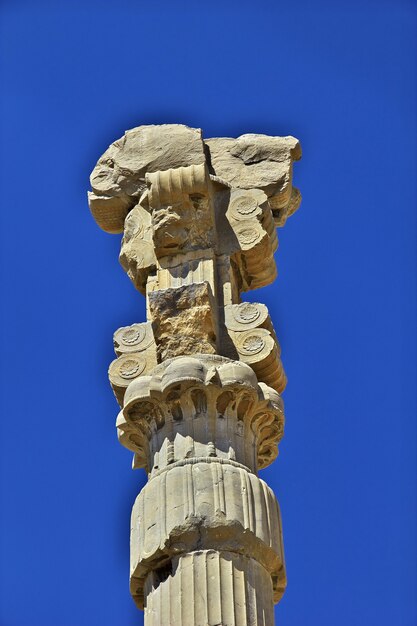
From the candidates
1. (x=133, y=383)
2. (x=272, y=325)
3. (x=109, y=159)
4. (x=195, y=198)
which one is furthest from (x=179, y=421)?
(x=109, y=159)

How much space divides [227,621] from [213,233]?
4785 millimetres

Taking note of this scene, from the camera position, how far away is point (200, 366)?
14664mm

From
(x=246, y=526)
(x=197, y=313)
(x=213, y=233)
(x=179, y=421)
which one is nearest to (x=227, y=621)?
(x=246, y=526)

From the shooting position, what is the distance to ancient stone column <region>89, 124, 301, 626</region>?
13625mm

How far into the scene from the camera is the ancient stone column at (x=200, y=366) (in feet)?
44.7

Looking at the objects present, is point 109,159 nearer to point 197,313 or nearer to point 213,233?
point 213,233

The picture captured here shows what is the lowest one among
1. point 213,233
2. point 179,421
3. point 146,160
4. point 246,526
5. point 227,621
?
point 227,621

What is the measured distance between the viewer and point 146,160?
56.0ft

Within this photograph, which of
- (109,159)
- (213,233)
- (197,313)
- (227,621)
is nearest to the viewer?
(227,621)

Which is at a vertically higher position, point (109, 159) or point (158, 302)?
point (109, 159)

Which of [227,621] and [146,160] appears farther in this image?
[146,160]

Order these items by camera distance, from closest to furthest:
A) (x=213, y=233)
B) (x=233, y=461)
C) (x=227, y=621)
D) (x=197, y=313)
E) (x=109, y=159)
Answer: (x=227, y=621) → (x=233, y=461) → (x=197, y=313) → (x=213, y=233) → (x=109, y=159)

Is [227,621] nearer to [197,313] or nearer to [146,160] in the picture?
[197,313]

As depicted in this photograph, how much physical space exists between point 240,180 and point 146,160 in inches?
42.3
